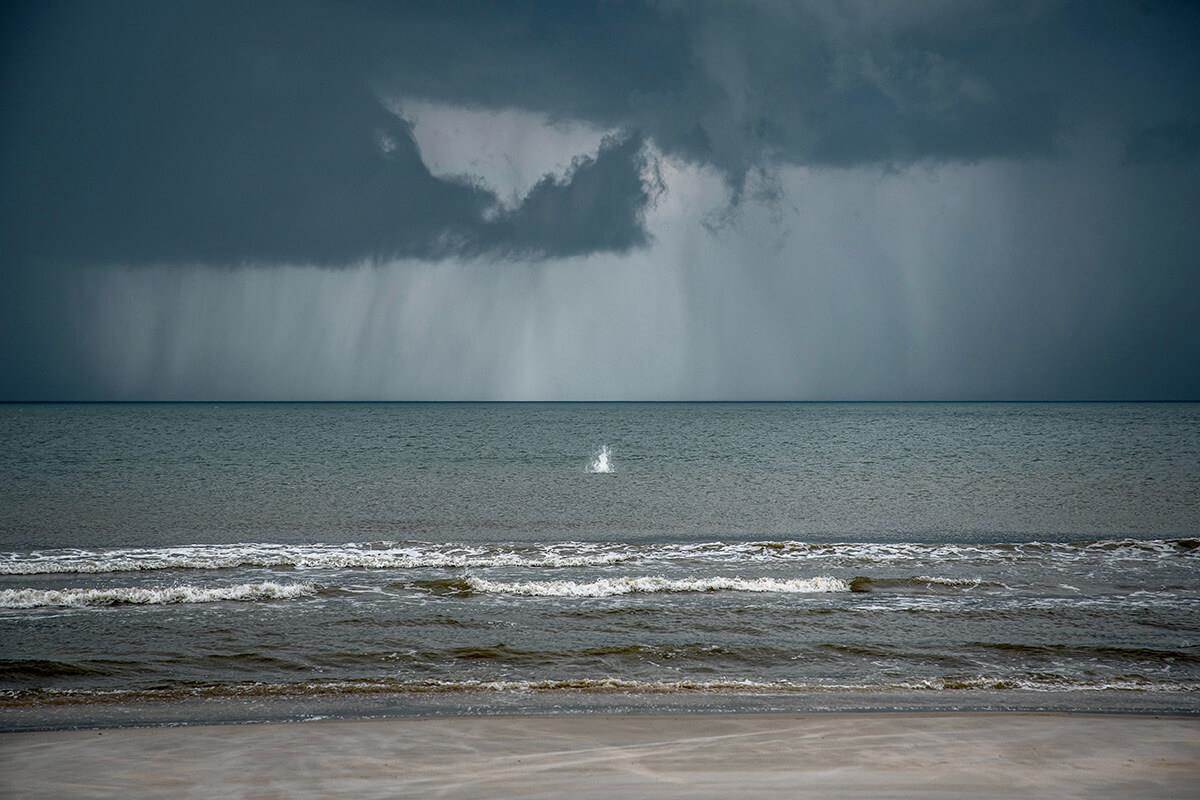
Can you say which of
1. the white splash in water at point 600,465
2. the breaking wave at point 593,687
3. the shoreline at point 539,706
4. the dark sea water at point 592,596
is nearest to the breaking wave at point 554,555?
the dark sea water at point 592,596

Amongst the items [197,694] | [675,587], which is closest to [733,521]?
A: [675,587]

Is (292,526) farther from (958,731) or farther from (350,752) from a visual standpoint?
(958,731)

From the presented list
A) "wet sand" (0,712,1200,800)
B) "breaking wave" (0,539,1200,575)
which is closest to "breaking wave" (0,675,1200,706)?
"wet sand" (0,712,1200,800)

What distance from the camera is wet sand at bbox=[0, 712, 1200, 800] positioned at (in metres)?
10.0

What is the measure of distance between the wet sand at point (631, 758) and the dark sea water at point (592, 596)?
114 centimetres

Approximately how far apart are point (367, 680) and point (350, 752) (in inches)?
154

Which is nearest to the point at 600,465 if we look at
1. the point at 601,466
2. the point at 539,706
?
the point at 601,466

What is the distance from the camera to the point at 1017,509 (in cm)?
4059

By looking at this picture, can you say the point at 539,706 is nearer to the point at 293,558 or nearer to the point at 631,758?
the point at 631,758

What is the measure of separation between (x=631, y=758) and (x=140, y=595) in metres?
15.7

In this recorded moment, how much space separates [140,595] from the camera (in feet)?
69.4

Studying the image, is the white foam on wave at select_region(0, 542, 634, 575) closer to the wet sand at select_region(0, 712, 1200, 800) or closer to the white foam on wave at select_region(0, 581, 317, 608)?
the white foam on wave at select_region(0, 581, 317, 608)

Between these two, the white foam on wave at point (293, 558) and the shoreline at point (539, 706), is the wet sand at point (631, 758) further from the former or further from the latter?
the white foam on wave at point (293, 558)

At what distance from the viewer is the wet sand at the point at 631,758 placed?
10.0m
